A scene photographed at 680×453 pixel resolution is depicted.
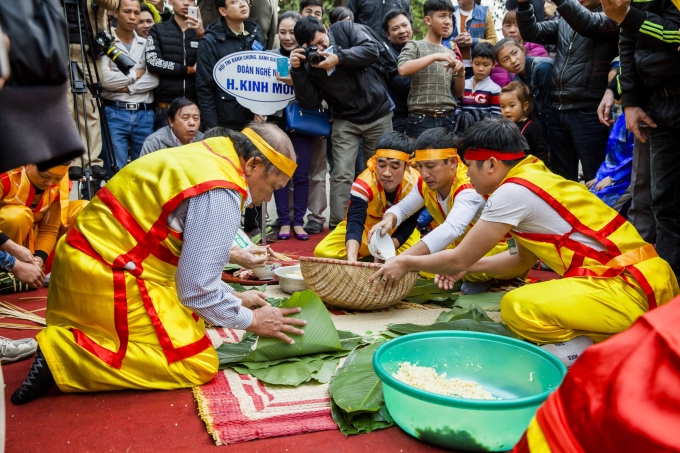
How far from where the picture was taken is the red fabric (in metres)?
0.57

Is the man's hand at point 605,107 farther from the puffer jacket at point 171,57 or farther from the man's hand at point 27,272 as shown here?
the man's hand at point 27,272

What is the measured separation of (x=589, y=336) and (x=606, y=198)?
1.98 meters

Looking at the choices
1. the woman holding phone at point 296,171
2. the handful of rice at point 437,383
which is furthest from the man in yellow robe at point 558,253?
the woman holding phone at point 296,171

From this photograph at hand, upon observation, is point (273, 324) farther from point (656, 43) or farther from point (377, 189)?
point (656, 43)

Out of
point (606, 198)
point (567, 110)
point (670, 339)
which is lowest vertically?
point (606, 198)

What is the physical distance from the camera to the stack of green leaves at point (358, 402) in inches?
71.2

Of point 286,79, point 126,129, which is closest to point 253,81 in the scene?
point 286,79

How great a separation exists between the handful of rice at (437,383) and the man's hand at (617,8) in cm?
185

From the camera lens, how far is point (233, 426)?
1.79m

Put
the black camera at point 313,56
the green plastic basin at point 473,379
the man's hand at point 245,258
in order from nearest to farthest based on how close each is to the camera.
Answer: the green plastic basin at point 473,379, the man's hand at point 245,258, the black camera at point 313,56

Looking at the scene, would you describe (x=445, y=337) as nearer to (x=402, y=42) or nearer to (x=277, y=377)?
(x=277, y=377)

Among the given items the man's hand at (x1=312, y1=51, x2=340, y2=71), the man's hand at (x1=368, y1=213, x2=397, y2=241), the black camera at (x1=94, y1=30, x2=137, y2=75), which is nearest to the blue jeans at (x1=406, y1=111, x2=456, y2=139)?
the man's hand at (x1=312, y1=51, x2=340, y2=71)

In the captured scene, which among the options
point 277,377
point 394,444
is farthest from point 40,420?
point 394,444

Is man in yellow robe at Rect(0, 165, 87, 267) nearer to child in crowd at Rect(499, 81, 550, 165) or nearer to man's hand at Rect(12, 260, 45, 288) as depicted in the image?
man's hand at Rect(12, 260, 45, 288)
